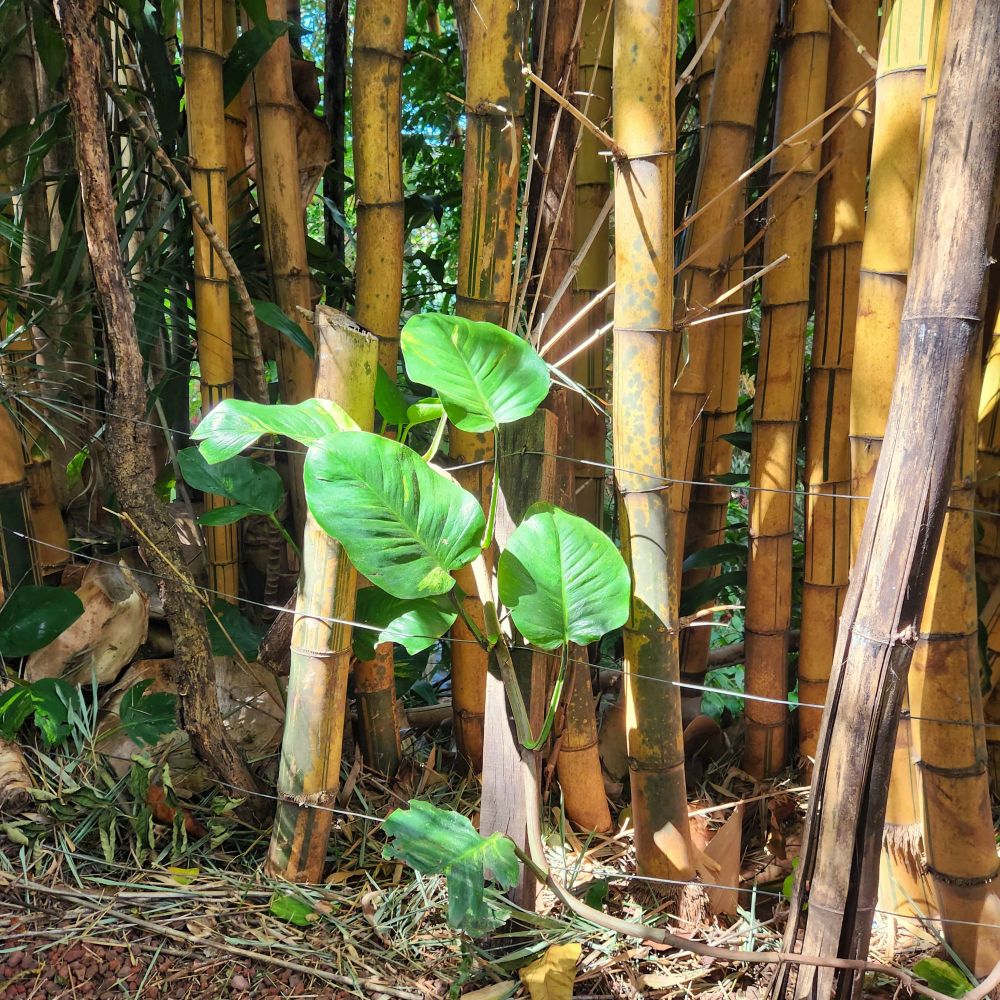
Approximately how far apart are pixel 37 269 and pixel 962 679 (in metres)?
1.41

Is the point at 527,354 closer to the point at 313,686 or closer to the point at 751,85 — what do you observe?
the point at 313,686

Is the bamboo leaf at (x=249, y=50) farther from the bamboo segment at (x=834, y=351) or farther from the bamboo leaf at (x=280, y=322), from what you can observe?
the bamboo segment at (x=834, y=351)

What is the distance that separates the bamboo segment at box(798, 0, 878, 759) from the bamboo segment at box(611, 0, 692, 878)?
340 mm

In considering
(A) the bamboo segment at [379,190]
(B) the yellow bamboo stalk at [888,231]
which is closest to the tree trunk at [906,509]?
(B) the yellow bamboo stalk at [888,231]

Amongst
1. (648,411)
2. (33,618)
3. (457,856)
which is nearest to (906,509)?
(648,411)

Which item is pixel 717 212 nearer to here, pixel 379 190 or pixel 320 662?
pixel 379 190

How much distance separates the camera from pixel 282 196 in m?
1.34

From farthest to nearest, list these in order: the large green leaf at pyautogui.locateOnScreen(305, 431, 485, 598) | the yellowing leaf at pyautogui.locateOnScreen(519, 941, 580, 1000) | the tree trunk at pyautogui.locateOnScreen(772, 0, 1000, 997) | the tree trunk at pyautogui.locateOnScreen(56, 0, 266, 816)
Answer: the tree trunk at pyautogui.locateOnScreen(56, 0, 266, 816)
the yellowing leaf at pyautogui.locateOnScreen(519, 941, 580, 1000)
the large green leaf at pyautogui.locateOnScreen(305, 431, 485, 598)
the tree trunk at pyautogui.locateOnScreen(772, 0, 1000, 997)

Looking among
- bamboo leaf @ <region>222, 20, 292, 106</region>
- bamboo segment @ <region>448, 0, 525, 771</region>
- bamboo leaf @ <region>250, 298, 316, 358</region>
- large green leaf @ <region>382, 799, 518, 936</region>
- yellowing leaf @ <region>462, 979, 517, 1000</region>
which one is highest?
bamboo leaf @ <region>222, 20, 292, 106</region>

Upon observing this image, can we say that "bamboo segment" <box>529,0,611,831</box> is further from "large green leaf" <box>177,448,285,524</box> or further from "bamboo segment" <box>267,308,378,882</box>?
"large green leaf" <box>177,448,285,524</box>

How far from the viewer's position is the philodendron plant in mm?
850

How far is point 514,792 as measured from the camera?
1.00m

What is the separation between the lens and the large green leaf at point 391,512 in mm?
842

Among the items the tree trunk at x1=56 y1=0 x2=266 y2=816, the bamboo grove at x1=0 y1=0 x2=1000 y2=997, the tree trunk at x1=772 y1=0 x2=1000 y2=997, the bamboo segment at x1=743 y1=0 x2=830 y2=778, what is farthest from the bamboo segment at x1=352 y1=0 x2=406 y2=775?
the tree trunk at x1=772 y1=0 x2=1000 y2=997
